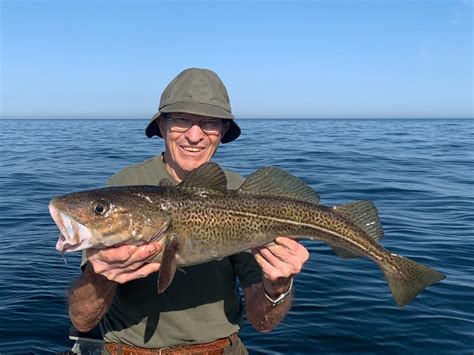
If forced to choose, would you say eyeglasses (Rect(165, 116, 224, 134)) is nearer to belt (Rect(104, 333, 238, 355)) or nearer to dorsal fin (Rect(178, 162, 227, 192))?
dorsal fin (Rect(178, 162, 227, 192))

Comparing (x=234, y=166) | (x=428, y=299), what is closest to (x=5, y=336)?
(x=428, y=299)

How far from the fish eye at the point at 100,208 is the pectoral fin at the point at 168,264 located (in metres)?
0.62

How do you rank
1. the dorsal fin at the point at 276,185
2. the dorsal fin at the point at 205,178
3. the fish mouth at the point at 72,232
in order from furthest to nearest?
the dorsal fin at the point at 276,185 → the dorsal fin at the point at 205,178 → the fish mouth at the point at 72,232

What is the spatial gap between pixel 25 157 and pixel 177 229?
31.5 meters

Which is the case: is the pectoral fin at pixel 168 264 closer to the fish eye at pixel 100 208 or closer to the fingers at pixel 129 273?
the fingers at pixel 129 273

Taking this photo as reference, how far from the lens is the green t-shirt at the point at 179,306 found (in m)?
4.77

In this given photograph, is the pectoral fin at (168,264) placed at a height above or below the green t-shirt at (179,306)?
above

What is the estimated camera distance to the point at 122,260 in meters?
3.99

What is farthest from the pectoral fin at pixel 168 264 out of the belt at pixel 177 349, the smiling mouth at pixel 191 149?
the smiling mouth at pixel 191 149

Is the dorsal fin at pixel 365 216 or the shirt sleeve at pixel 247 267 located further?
the shirt sleeve at pixel 247 267

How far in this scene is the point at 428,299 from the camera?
986cm

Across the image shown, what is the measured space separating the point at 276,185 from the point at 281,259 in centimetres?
76

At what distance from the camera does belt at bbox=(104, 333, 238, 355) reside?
4758mm

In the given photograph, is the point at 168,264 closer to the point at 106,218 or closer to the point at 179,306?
the point at 106,218
